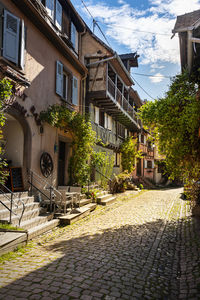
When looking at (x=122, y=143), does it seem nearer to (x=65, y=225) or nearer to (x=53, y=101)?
(x=53, y=101)

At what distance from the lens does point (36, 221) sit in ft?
20.7

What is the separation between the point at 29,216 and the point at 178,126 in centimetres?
512

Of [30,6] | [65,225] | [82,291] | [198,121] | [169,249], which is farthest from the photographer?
[30,6]

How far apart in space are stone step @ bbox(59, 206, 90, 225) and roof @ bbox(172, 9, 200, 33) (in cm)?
672

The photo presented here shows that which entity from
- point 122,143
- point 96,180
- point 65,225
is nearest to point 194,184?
point 65,225

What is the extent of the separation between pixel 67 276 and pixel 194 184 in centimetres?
590

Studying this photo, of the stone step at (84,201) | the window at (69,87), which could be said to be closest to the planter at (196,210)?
the stone step at (84,201)

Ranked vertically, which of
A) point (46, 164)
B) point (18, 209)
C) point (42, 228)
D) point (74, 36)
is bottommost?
point (42, 228)

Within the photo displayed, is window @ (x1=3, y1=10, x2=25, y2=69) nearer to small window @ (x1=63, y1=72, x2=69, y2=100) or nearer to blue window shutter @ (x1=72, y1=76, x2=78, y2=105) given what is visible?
small window @ (x1=63, y1=72, x2=69, y2=100)

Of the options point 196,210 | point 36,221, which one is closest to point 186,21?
point 196,210

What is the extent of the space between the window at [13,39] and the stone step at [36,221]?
461 centimetres

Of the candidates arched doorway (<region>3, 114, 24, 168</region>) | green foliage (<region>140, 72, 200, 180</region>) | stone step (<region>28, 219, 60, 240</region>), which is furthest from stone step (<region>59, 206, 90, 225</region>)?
green foliage (<region>140, 72, 200, 180</region>)

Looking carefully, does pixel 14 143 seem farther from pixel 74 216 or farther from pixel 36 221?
pixel 74 216

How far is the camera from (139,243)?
5.54 meters
